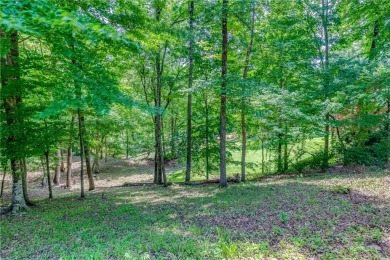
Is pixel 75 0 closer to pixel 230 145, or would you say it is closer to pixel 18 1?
pixel 18 1

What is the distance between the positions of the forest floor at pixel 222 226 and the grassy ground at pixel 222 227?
0.02 metres

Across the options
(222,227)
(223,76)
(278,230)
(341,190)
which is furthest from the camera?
(223,76)

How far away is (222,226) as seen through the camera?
5059 millimetres

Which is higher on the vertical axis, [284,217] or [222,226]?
[284,217]

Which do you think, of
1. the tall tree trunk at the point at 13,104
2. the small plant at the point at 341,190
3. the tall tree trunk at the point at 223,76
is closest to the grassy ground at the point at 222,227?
the small plant at the point at 341,190

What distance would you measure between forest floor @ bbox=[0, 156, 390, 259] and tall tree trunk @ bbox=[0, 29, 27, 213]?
0.84 meters

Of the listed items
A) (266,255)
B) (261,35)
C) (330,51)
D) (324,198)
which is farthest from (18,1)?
(330,51)

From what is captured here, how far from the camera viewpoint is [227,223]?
206 inches

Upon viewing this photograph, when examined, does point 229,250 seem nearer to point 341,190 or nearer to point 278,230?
point 278,230

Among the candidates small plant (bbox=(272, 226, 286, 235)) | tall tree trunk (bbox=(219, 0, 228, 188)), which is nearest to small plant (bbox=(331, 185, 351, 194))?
small plant (bbox=(272, 226, 286, 235))

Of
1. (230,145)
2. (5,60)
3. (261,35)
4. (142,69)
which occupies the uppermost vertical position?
(261,35)

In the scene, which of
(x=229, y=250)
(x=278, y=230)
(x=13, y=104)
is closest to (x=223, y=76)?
(x=278, y=230)

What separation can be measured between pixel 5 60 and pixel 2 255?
5413 millimetres

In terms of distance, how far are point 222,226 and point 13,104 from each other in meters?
7.18
